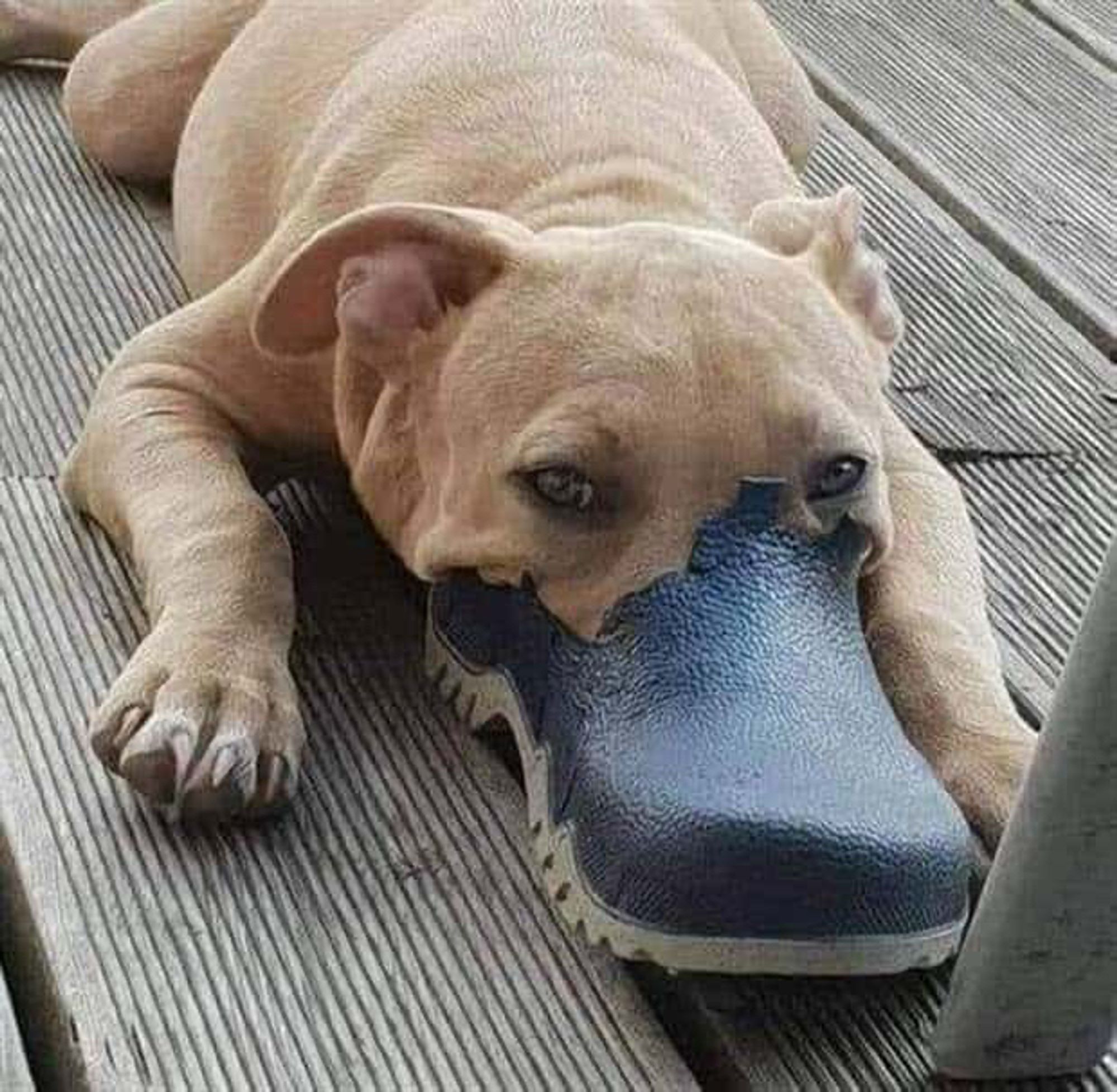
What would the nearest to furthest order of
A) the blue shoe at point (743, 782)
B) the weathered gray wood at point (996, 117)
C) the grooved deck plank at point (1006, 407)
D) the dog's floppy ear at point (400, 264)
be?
the blue shoe at point (743, 782)
the dog's floppy ear at point (400, 264)
the grooved deck plank at point (1006, 407)
the weathered gray wood at point (996, 117)

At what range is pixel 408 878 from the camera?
199 centimetres

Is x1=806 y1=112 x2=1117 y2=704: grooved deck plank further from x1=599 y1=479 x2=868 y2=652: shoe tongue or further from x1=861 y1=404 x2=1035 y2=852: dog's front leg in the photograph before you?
x1=599 y1=479 x2=868 y2=652: shoe tongue

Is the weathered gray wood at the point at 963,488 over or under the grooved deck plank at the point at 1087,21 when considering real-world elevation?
over

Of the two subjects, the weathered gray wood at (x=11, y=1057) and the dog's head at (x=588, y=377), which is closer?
the weathered gray wood at (x=11, y=1057)

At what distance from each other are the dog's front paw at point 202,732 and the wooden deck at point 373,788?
3cm

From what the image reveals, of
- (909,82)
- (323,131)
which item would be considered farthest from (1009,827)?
(909,82)

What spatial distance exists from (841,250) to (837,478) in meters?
0.27

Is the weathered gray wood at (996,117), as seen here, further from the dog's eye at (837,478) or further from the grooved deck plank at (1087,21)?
the dog's eye at (837,478)

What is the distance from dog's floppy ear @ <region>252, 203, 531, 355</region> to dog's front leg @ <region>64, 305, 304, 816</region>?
7.9 inches

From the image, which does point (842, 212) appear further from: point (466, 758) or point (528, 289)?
point (466, 758)

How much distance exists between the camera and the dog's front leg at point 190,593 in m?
2.01

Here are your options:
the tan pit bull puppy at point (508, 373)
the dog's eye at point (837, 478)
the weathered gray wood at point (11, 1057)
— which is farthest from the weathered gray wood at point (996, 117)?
the weathered gray wood at point (11, 1057)

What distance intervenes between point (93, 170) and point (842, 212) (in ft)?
3.70

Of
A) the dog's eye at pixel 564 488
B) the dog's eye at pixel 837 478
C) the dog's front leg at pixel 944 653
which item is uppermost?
the dog's eye at pixel 837 478
